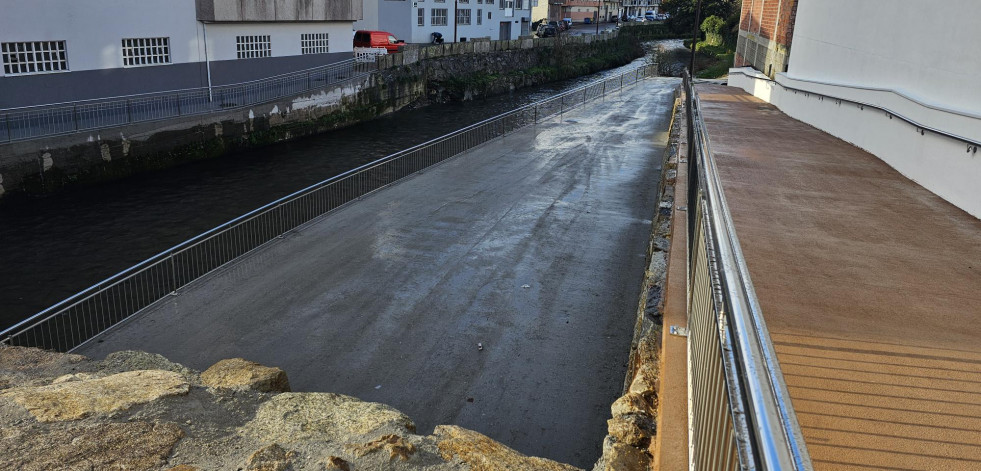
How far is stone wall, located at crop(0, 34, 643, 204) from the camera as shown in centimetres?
2220

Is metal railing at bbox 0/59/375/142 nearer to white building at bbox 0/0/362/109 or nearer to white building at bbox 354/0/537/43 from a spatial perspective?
white building at bbox 0/0/362/109

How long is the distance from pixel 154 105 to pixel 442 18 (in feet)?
113

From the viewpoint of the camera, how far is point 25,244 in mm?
18312

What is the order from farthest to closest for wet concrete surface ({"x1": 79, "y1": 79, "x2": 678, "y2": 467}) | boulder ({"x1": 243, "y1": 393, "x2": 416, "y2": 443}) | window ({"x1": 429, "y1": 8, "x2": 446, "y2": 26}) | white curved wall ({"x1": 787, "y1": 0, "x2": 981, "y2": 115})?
window ({"x1": 429, "y1": 8, "x2": 446, "y2": 26})
white curved wall ({"x1": 787, "y1": 0, "x2": 981, "y2": 115})
wet concrete surface ({"x1": 79, "y1": 79, "x2": 678, "y2": 467})
boulder ({"x1": 243, "y1": 393, "x2": 416, "y2": 443})

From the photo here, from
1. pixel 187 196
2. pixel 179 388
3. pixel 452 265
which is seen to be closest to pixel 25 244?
pixel 187 196

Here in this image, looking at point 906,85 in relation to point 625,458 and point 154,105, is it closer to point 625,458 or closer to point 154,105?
point 625,458

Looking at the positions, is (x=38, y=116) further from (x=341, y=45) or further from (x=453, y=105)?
(x=453, y=105)

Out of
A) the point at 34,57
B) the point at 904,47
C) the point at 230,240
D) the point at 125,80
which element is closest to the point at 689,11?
the point at 125,80

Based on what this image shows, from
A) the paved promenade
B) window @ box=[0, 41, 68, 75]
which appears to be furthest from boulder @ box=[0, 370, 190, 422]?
window @ box=[0, 41, 68, 75]

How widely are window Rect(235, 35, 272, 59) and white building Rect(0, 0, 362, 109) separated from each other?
43 mm

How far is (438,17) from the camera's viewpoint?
5731cm

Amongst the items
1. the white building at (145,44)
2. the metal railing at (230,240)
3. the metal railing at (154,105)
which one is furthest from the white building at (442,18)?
the metal railing at (230,240)

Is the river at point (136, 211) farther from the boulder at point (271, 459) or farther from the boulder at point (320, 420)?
the boulder at point (271, 459)

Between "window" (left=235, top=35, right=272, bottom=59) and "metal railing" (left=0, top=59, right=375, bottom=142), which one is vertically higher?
"window" (left=235, top=35, right=272, bottom=59)
